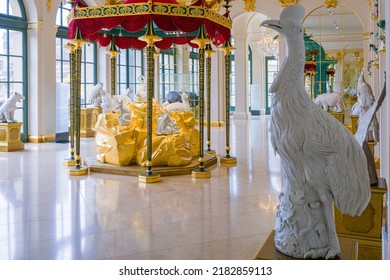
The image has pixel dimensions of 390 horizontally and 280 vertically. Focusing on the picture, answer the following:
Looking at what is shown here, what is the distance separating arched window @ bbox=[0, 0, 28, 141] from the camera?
45.2 feet

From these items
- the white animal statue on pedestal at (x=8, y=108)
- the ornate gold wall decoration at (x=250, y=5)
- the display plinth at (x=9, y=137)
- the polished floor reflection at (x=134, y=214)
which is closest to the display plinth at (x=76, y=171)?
the polished floor reflection at (x=134, y=214)

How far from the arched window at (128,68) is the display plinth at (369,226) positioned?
16.1 meters

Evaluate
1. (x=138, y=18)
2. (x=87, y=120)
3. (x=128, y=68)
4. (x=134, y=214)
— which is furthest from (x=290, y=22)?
(x=128, y=68)

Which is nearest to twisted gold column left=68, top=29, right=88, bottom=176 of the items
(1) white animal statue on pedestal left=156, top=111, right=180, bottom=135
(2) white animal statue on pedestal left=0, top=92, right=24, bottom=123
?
(1) white animal statue on pedestal left=156, top=111, right=180, bottom=135

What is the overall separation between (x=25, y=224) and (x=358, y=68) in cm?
1722

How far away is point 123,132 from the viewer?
8906 millimetres

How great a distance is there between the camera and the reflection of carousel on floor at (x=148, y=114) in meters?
7.89

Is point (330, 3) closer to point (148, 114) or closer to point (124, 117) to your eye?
point (124, 117)

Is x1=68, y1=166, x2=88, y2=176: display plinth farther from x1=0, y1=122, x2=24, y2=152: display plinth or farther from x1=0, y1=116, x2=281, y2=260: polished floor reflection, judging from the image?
x1=0, y1=122, x2=24, y2=152: display plinth

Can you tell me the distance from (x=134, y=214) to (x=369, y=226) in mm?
2999

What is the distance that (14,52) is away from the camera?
14.1 metres

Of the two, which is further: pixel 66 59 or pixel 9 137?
pixel 66 59

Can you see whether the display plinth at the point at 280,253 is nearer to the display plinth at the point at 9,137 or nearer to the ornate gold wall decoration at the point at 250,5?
the display plinth at the point at 9,137

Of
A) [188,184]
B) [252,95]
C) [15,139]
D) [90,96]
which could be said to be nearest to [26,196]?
[188,184]
